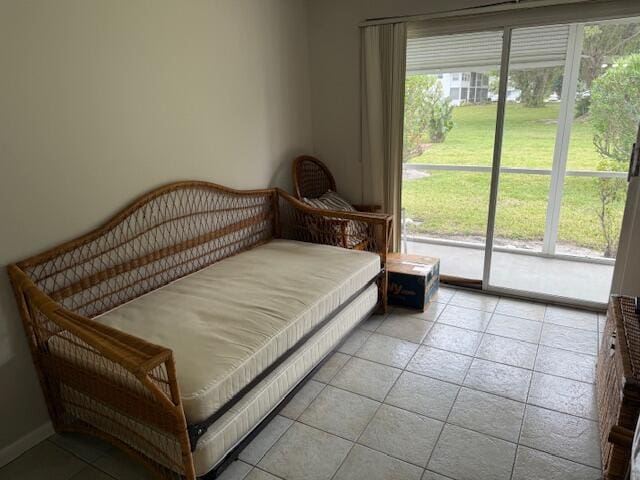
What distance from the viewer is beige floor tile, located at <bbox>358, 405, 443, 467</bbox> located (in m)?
1.66

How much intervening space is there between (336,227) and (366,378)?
107 centimetres

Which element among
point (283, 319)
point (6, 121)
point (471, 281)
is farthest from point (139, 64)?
point (471, 281)

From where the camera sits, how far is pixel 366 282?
248 centimetres

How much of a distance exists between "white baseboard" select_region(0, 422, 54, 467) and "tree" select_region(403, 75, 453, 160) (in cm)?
286

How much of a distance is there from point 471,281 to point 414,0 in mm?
2046

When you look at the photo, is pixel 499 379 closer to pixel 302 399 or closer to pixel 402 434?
pixel 402 434

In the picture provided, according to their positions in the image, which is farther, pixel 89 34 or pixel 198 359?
pixel 89 34

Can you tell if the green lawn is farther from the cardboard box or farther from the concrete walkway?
the cardboard box

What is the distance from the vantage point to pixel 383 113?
3074mm

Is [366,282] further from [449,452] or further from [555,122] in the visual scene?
[555,122]

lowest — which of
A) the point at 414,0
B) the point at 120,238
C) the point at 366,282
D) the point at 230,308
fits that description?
the point at 366,282

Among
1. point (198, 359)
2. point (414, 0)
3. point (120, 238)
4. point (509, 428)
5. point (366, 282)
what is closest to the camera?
point (198, 359)

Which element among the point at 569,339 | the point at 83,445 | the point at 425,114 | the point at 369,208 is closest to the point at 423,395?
the point at 569,339

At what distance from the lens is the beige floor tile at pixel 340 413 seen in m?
1.81
